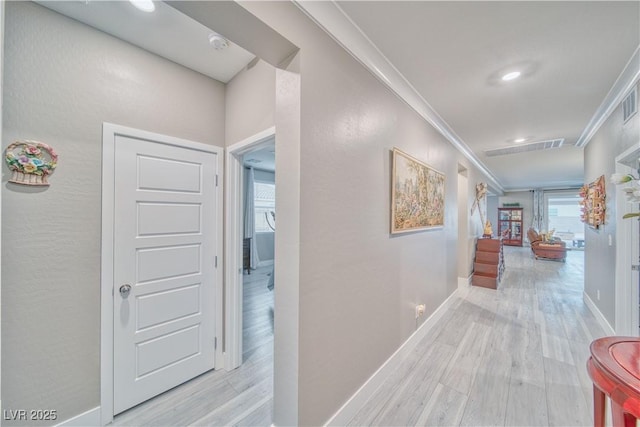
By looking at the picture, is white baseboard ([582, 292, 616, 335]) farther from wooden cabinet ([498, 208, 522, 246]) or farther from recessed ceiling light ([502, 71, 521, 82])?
wooden cabinet ([498, 208, 522, 246])

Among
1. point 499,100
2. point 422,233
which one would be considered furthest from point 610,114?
point 422,233

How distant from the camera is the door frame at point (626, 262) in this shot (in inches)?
91.8

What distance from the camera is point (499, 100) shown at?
2.50m

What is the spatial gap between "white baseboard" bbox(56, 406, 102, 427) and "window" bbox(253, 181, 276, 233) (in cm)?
488

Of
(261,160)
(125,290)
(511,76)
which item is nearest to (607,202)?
(511,76)

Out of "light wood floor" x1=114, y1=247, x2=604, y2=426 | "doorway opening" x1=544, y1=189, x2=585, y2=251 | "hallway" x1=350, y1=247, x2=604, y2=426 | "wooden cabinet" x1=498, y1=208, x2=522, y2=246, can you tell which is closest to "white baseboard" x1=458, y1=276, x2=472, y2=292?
"hallway" x1=350, y1=247, x2=604, y2=426

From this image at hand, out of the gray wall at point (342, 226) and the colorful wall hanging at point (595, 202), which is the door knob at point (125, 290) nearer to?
the gray wall at point (342, 226)

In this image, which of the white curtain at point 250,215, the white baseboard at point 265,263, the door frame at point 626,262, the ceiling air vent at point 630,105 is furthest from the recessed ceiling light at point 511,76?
the white baseboard at point 265,263

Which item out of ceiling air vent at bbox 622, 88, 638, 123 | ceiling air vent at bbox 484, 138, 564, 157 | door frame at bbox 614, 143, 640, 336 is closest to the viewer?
ceiling air vent at bbox 622, 88, 638, 123

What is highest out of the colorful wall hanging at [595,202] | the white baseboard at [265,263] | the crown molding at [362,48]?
the crown molding at [362,48]

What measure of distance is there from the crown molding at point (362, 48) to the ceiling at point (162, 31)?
0.73m

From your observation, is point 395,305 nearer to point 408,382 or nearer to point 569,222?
point 408,382

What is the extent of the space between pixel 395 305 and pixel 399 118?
1.68 metres

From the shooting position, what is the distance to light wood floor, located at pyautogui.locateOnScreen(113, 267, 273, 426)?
1677 millimetres
